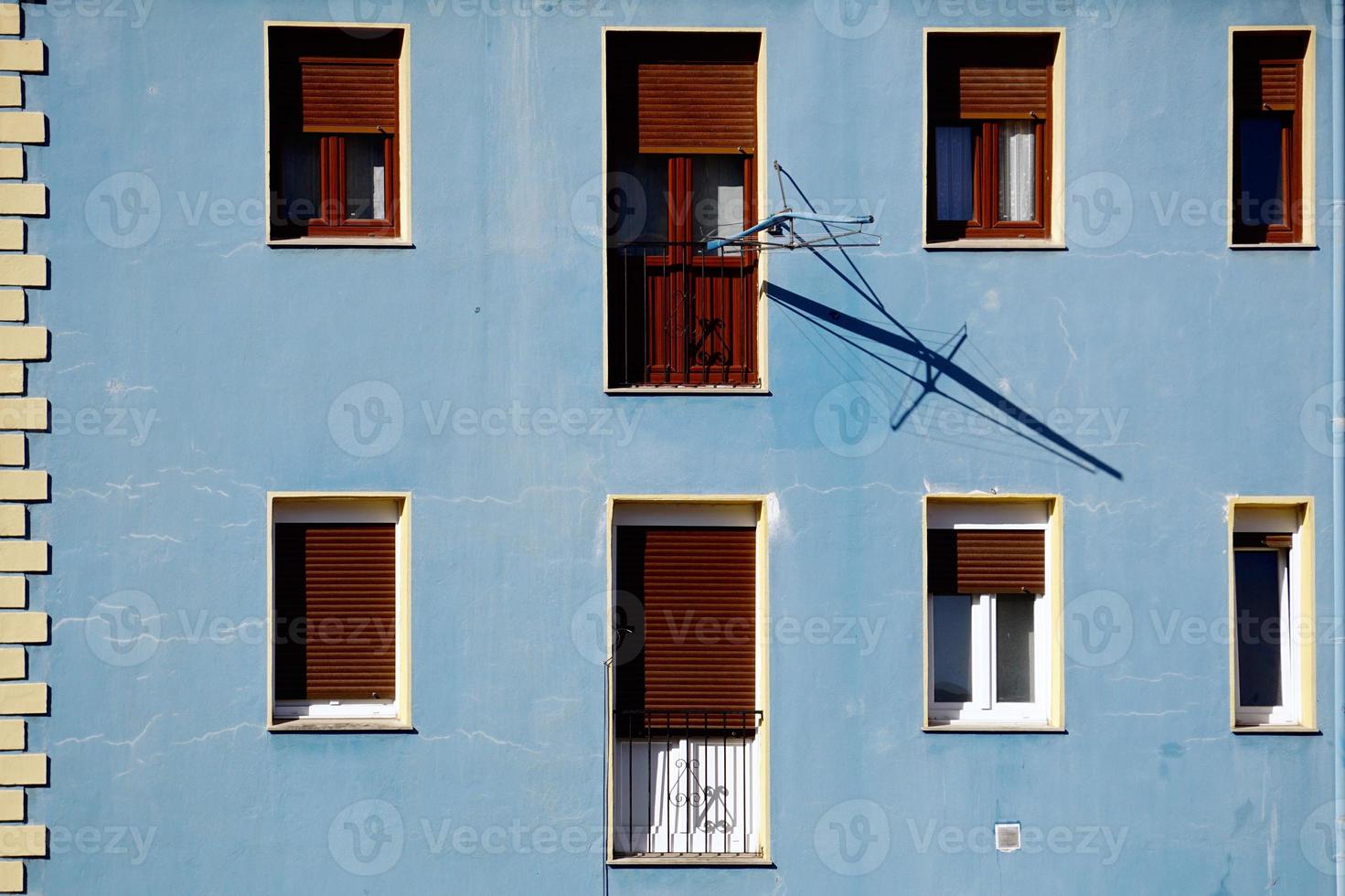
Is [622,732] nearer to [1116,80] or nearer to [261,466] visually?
[261,466]

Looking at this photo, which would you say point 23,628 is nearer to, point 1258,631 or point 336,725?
point 336,725

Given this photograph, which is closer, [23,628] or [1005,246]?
[23,628]

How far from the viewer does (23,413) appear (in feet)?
29.8

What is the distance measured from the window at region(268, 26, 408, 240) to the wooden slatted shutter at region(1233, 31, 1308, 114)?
5766 mm

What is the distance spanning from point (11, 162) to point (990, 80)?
21.5 ft

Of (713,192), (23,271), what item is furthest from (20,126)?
(713,192)

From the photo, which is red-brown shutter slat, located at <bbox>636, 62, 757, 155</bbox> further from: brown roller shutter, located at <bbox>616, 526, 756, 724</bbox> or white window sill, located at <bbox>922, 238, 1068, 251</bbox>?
brown roller shutter, located at <bbox>616, 526, 756, 724</bbox>

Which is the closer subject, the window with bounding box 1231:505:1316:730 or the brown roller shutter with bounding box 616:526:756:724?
the brown roller shutter with bounding box 616:526:756:724

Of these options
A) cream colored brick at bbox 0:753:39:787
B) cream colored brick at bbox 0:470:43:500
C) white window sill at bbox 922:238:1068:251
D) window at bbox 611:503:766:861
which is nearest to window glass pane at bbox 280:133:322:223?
cream colored brick at bbox 0:470:43:500

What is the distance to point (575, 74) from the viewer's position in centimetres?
930

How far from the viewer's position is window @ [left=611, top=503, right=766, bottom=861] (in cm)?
933

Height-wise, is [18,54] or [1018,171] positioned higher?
[18,54]

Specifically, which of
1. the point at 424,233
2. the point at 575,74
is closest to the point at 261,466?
the point at 424,233

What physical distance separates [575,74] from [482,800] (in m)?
4.83
